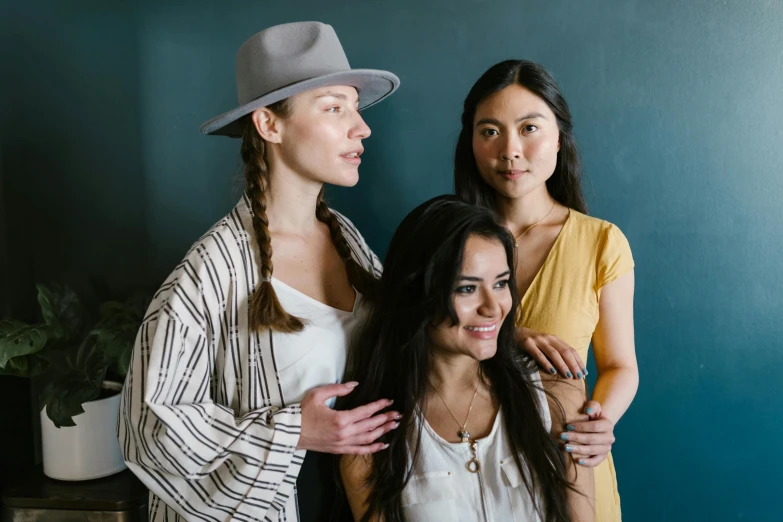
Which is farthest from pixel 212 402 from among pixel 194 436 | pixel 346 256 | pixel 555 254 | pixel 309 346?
pixel 555 254

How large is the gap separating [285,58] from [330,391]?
0.65 meters

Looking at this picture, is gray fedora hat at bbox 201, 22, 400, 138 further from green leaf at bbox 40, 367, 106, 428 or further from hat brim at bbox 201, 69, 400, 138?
green leaf at bbox 40, 367, 106, 428

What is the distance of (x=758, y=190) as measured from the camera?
6.06 feet

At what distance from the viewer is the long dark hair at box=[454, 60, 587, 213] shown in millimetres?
1553

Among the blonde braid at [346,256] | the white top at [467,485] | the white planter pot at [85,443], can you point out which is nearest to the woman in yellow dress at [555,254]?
the white top at [467,485]

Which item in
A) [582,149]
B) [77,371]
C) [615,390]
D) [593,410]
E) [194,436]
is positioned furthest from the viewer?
[582,149]

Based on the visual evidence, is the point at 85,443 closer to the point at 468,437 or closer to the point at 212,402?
the point at 212,402

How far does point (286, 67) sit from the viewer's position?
1.40 metres

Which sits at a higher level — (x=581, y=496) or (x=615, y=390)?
(x=615, y=390)

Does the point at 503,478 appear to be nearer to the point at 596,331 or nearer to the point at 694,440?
the point at 596,331

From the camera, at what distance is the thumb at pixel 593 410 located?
1397 millimetres

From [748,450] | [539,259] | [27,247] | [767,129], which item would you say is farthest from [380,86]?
[748,450]

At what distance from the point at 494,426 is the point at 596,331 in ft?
1.21

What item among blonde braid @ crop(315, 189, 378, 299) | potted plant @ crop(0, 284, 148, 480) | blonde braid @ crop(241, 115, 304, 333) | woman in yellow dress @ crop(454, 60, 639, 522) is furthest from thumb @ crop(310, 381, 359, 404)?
potted plant @ crop(0, 284, 148, 480)
